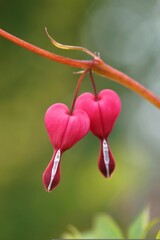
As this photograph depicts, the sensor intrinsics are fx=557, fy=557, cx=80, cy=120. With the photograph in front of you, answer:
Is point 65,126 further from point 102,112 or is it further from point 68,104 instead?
point 68,104

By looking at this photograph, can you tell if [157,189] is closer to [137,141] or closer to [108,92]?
[137,141]

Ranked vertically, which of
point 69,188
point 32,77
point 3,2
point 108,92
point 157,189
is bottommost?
point 108,92

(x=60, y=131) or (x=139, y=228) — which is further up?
(x=60, y=131)

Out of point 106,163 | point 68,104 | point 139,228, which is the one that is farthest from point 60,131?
point 68,104

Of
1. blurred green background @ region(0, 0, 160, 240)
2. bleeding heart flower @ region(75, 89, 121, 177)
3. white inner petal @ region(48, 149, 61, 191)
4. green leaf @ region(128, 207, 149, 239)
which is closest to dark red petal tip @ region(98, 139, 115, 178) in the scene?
bleeding heart flower @ region(75, 89, 121, 177)

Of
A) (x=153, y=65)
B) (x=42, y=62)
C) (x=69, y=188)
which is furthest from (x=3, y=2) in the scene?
(x=69, y=188)

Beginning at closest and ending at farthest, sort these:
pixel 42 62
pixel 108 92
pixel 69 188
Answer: pixel 108 92, pixel 69 188, pixel 42 62

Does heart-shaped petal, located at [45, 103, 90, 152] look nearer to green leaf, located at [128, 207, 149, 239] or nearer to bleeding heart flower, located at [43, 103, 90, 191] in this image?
bleeding heart flower, located at [43, 103, 90, 191]
